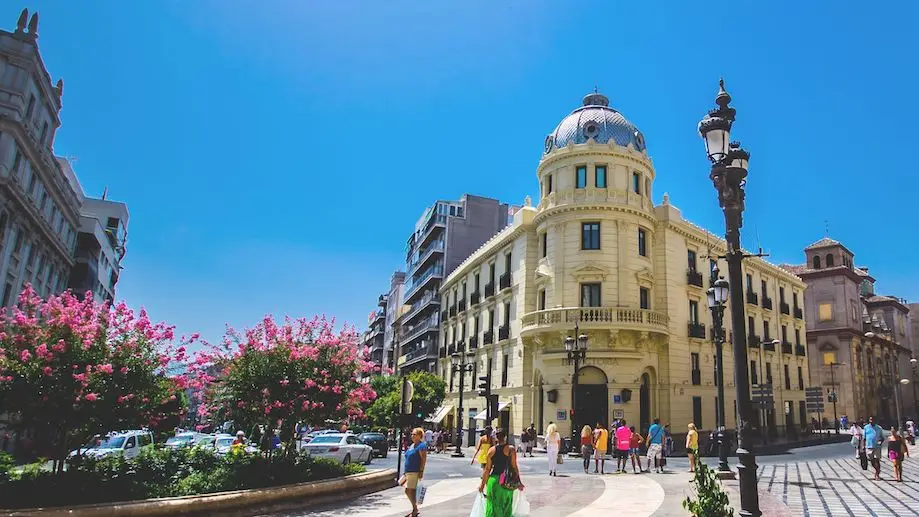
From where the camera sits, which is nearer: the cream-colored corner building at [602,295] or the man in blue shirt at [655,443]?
the man in blue shirt at [655,443]

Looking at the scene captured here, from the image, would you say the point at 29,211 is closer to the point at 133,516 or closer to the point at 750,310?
the point at 133,516

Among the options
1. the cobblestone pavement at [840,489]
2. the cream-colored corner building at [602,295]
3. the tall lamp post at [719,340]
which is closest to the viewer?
the cobblestone pavement at [840,489]

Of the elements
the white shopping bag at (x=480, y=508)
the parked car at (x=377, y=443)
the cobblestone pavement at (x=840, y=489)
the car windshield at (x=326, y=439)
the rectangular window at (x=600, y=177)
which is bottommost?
the parked car at (x=377, y=443)

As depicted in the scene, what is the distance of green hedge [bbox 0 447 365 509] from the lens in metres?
9.39

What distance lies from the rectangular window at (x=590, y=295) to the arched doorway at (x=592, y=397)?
327cm

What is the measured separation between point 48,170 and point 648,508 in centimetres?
4154

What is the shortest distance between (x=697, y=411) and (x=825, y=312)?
3784 cm

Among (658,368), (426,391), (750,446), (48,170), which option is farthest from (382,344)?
(750,446)

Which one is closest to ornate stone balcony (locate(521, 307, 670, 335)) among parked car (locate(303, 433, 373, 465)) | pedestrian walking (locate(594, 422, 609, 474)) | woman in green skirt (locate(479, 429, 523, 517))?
pedestrian walking (locate(594, 422, 609, 474))

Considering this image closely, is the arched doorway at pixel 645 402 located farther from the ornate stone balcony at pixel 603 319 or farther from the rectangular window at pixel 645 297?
the rectangular window at pixel 645 297

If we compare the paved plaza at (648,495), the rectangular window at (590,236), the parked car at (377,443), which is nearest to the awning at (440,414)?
the parked car at (377,443)

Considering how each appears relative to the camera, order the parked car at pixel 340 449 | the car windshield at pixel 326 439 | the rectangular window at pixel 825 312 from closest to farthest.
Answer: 1. the parked car at pixel 340 449
2. the car windshield at pixel 326 439
3. the rectangular window at pixel 825 312

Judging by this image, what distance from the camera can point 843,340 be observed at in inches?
2387

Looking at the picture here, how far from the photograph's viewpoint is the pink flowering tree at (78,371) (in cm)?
1005
